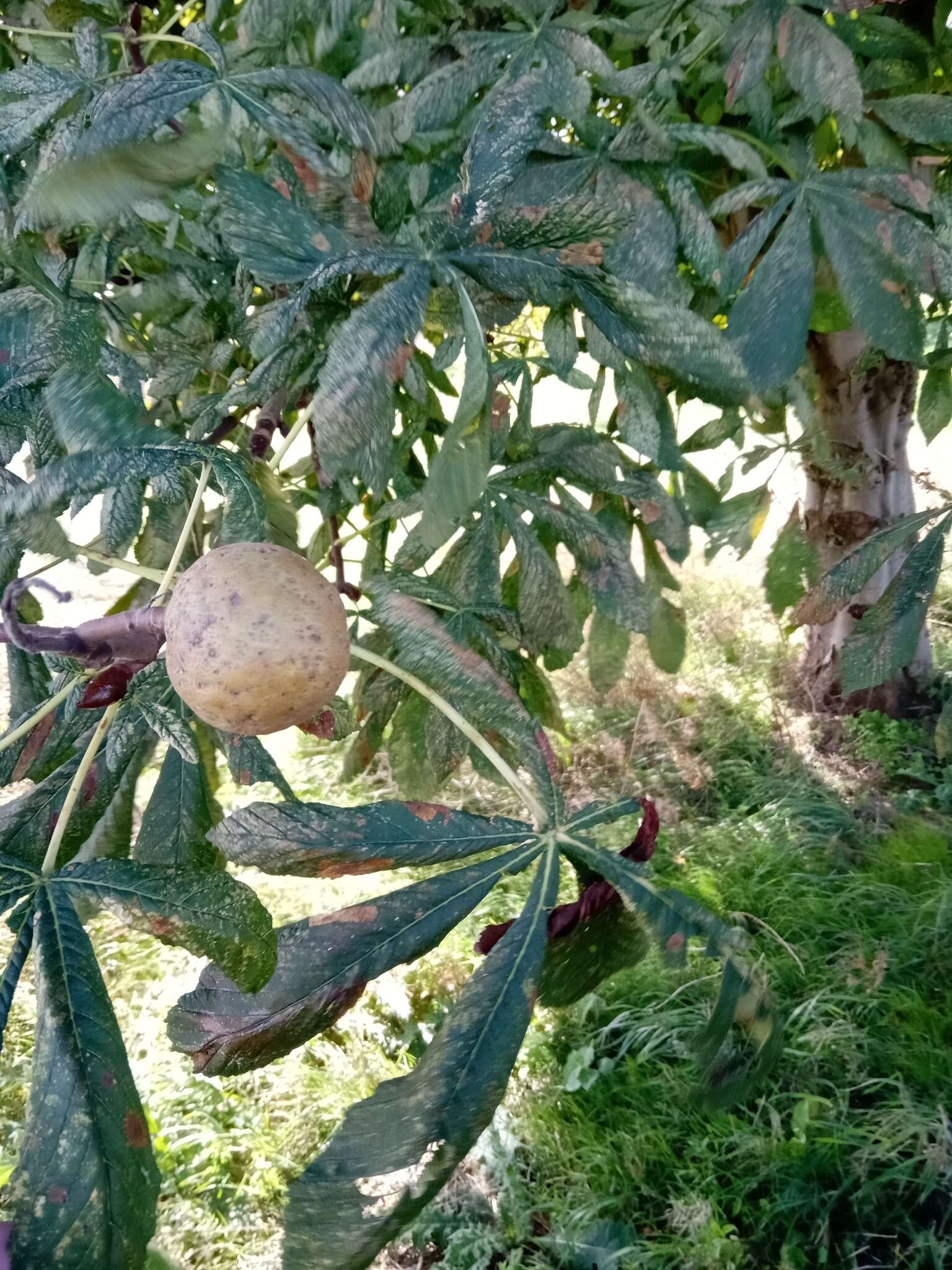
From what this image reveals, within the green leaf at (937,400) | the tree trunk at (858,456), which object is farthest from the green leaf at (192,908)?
the tree trunk at (858,456)

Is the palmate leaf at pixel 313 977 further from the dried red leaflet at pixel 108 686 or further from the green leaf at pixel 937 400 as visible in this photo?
the green leaf at pixel 937 400

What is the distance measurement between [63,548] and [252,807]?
0.76ft

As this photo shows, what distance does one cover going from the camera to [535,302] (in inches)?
23.2

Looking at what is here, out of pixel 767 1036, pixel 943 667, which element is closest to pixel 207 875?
pixel 767 1036

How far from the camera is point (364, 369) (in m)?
0.46

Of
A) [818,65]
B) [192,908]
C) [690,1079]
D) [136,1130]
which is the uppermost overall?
[818,65]

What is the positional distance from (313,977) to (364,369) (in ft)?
1.19

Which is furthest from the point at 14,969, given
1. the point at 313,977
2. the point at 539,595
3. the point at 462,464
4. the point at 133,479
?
the point at 539,595

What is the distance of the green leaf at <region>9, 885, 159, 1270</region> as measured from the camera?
0.49m

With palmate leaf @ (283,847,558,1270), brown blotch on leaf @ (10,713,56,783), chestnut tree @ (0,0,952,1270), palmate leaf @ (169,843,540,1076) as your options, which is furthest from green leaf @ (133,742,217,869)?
palmate leaf @ (283,847,558,1270)

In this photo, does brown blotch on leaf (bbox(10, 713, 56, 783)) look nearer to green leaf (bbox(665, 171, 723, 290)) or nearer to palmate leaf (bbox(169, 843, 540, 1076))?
palmate leaf (bbox(169, 843, 540, 1076))

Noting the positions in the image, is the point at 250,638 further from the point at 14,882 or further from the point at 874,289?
the point at 874,289

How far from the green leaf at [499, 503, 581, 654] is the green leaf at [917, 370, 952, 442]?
1.93 feet

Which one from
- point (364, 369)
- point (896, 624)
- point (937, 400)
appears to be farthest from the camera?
point (937, 400)
